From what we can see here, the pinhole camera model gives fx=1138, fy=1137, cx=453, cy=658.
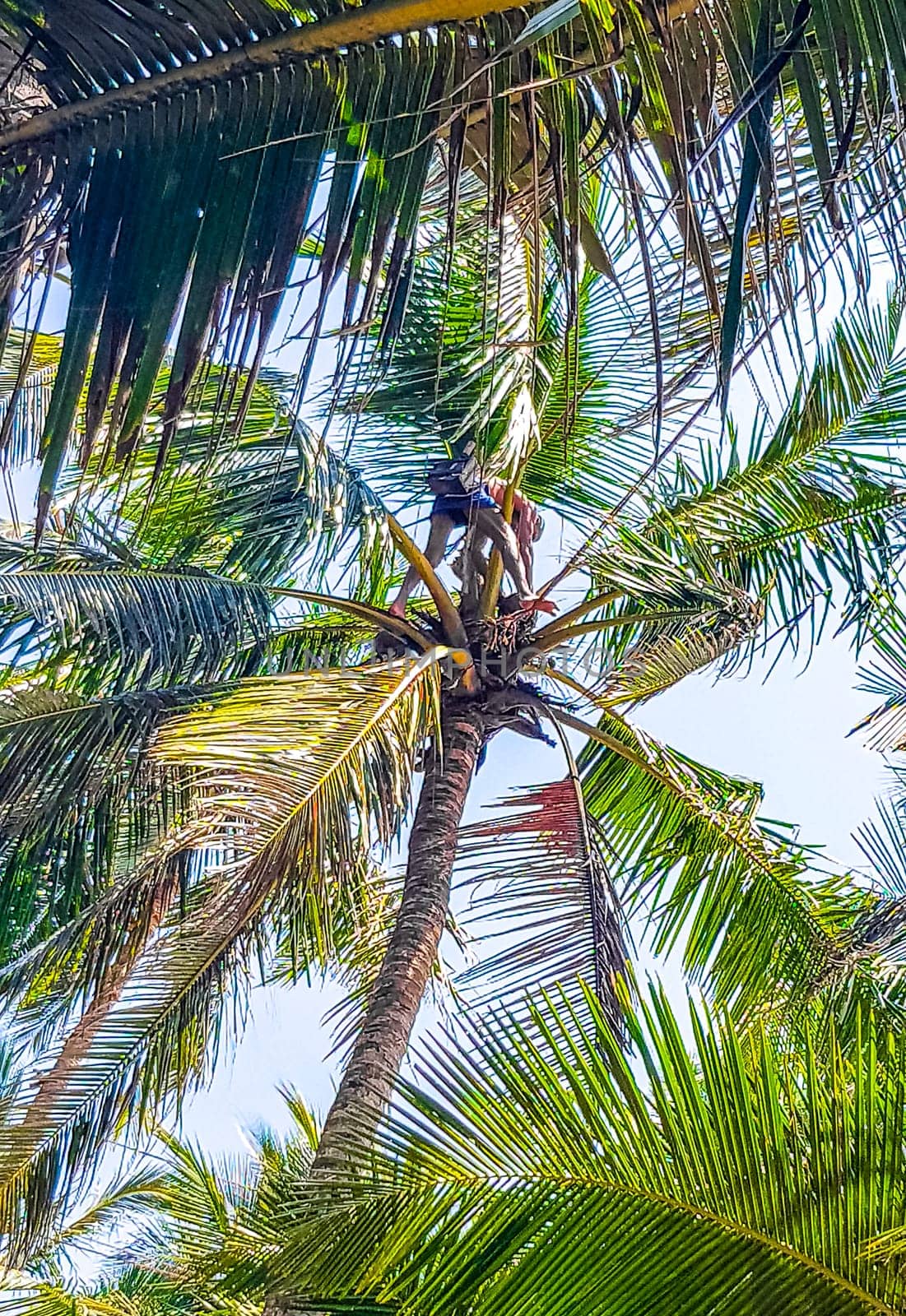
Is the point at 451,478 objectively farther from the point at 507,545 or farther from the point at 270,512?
the point at 270,512

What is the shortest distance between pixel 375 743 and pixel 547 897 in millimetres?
1287

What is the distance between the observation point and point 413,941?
421 cm

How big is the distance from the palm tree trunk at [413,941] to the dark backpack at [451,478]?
3.10 ft

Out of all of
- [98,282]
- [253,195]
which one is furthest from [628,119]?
[98,282]

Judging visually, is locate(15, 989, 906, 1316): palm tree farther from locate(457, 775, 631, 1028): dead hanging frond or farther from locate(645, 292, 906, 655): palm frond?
locate(645, 292, 906, 655): palm frond

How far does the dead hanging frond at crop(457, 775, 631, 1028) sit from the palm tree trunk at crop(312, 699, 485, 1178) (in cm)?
25

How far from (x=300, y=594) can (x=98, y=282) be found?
3.63 meters

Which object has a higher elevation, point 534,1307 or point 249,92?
point 249,92

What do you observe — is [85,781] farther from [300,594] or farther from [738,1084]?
[738,1084]

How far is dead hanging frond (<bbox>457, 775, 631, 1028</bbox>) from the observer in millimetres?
4430

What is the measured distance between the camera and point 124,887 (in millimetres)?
4211

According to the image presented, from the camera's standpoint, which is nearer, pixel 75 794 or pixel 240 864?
pixel 240 864

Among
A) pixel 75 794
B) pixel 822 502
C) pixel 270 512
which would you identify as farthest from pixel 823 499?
→ pixel 75 794

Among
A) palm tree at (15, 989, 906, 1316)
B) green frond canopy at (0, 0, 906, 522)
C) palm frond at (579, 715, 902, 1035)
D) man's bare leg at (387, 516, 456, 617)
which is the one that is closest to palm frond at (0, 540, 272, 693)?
man's bare leg at (387, 516, 456, 617)
